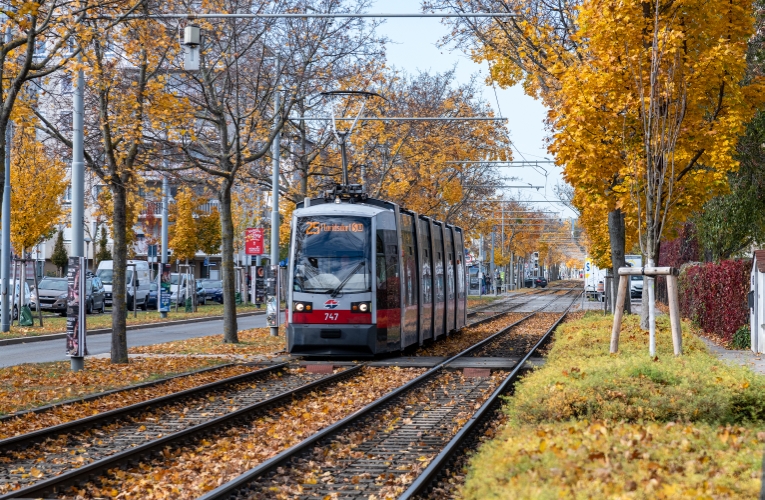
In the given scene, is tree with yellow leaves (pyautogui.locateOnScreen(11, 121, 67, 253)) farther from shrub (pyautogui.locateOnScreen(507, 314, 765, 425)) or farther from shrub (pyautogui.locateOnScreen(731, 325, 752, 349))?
shrub (pyautogui.locateOnScreen(507, 314, 765, 425))

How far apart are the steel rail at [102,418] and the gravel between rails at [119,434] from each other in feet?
0.26

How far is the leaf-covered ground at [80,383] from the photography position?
A: 530 inches

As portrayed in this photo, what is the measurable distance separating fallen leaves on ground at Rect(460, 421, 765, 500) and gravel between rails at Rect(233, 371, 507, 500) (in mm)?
1580

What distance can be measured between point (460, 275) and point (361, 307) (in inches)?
465

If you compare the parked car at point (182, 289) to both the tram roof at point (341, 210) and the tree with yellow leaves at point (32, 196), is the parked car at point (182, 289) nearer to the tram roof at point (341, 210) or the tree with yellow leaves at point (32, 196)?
the tree with yellow leaves at point (32, 196)

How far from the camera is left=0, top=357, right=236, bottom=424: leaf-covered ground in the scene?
1345 cm

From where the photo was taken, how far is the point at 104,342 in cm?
2928

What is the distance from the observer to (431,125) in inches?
1768

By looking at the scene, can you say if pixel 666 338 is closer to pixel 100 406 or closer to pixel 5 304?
pixel 100 406

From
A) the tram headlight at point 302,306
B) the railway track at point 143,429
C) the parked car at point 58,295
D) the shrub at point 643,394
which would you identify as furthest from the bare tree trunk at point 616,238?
the parked car at point 58,295

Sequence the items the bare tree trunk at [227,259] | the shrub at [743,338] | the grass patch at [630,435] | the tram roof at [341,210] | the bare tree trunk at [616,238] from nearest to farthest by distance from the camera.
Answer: the grass patch at [630,435]
the tram roof at [341,210]
the shrub at [743,338]
the bare tree trunk at [616,238]
the bare tree trunk at [227,259]

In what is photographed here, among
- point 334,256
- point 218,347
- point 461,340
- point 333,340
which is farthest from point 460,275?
point 333,340

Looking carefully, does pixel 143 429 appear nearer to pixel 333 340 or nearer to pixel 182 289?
pixel 333 340

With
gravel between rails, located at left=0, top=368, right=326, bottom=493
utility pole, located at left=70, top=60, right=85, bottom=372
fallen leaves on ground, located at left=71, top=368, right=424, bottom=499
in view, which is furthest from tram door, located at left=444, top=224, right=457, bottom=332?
fallen leaves on ground, located at left=71, top=368, right=424, bottom=499
